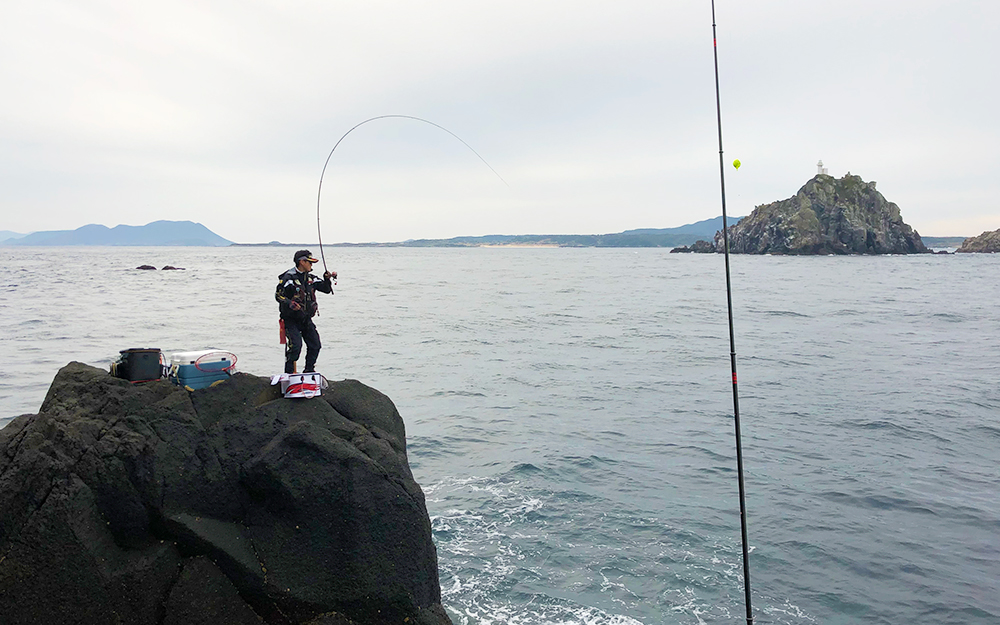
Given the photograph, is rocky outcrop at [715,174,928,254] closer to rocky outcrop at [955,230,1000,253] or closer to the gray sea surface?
rocky outcrop at [955,230,1000,253]

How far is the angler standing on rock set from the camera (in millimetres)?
7879

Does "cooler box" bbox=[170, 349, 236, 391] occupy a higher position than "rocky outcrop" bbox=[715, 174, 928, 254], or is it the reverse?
"rocky outcrop" bbox=[715, 174, 928, 254]

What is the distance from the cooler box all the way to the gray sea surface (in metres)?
3.99

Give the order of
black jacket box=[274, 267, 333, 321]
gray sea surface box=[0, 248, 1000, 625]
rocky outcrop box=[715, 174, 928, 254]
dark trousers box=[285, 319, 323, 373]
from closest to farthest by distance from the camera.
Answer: black jacket box=[274, 267, 333, 321] → dark trousers box=[285, 319, 323, 373] → gray sea surface box=[0, 248, 1000, 625] → rocky outcrop box=[715, 174, 928, 254]

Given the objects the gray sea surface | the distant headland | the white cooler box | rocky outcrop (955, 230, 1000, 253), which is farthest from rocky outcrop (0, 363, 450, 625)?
rocky outcrop (955, 230, 1000, 253)

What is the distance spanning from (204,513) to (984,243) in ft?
550

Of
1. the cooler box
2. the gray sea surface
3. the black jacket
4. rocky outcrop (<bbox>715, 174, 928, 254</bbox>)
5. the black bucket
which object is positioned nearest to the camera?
the black bucket

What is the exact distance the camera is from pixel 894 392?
18.4 metres

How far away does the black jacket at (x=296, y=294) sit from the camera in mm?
7856

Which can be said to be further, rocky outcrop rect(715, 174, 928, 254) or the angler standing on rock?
rocky outcrop rect(715, 174, 928, 254)

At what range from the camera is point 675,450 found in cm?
1399

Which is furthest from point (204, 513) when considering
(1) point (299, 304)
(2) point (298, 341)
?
(1) point (299, 304)

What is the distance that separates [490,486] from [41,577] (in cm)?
771

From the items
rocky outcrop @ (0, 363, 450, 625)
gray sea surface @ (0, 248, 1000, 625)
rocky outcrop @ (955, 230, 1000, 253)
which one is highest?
rocky outcrop @ (955, 230, 1000, 253)
